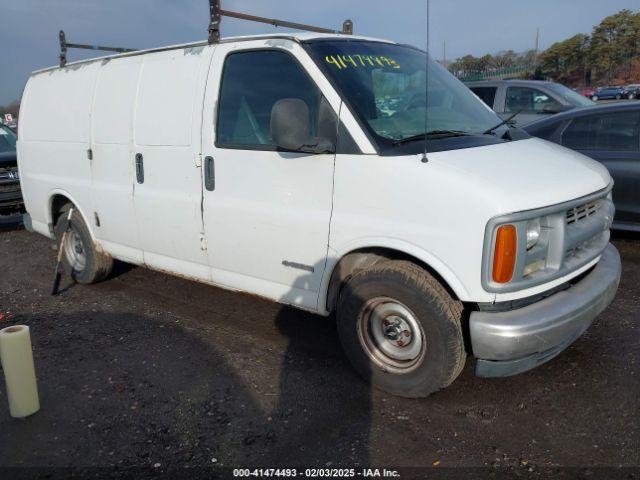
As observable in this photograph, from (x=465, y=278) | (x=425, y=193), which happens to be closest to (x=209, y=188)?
(x=425, y=193)

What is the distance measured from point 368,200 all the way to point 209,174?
1.37m

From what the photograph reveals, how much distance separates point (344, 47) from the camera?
382 cm

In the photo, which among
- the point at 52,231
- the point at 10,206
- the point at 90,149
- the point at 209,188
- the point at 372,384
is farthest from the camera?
the point at 10,206

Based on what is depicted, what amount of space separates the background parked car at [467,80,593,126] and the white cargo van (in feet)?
18.9

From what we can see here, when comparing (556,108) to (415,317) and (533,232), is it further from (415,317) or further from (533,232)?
(415,317)

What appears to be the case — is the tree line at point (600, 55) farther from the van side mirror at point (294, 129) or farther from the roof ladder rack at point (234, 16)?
the van side mirror at point (294, 129)

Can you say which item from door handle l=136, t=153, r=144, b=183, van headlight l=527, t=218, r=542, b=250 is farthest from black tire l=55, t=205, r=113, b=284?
van headlight l=527, t=218, r=542, b=250

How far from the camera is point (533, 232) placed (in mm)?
3029

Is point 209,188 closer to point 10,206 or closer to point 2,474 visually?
point 2,474

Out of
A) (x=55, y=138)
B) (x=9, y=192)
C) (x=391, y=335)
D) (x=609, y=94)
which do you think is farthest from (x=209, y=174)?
(x=609, y=94)

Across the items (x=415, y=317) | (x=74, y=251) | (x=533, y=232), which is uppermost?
(x=533, y=232)

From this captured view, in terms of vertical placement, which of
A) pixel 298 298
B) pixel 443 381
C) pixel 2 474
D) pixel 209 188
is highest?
pixel 209 188

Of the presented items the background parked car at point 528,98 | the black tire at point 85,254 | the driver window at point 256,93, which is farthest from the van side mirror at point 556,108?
the black tire at point 85,254

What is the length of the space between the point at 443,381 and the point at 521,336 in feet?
1.86
